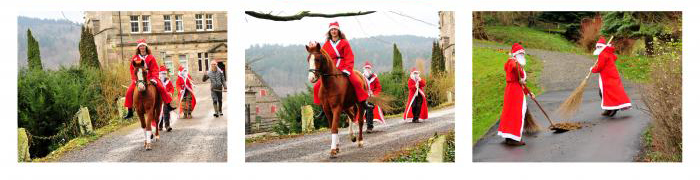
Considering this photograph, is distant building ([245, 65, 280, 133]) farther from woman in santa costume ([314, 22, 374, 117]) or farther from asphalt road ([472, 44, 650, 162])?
asphalt road ([472, 44, 650, 162])

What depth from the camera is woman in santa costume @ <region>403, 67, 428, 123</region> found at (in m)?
12.5

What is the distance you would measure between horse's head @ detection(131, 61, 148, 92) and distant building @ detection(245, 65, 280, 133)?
4.87 ft

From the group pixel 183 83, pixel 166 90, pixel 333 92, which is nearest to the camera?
pixel 333 92

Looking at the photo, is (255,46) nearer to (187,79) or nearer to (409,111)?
(187,79)

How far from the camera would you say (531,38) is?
12.4 meters

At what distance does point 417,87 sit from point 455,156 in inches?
50.1

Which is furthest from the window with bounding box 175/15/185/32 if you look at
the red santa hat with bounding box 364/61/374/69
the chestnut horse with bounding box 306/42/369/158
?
the red santa hat with bounding box 364/61/374/69

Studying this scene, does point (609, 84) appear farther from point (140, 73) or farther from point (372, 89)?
point (140, 73)

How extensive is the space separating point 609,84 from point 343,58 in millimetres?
3945

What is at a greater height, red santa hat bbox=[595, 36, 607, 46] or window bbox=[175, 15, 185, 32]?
window bbox=[175, 15, 185, 32]

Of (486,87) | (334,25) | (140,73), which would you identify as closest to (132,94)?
(140,73)

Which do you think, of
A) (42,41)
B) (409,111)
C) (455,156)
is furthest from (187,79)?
(455,156)

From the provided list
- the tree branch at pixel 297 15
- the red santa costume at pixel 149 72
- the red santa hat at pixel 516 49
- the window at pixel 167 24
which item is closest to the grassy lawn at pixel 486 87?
the red santa hat at pixel 516 49

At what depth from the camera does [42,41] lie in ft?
40.0
